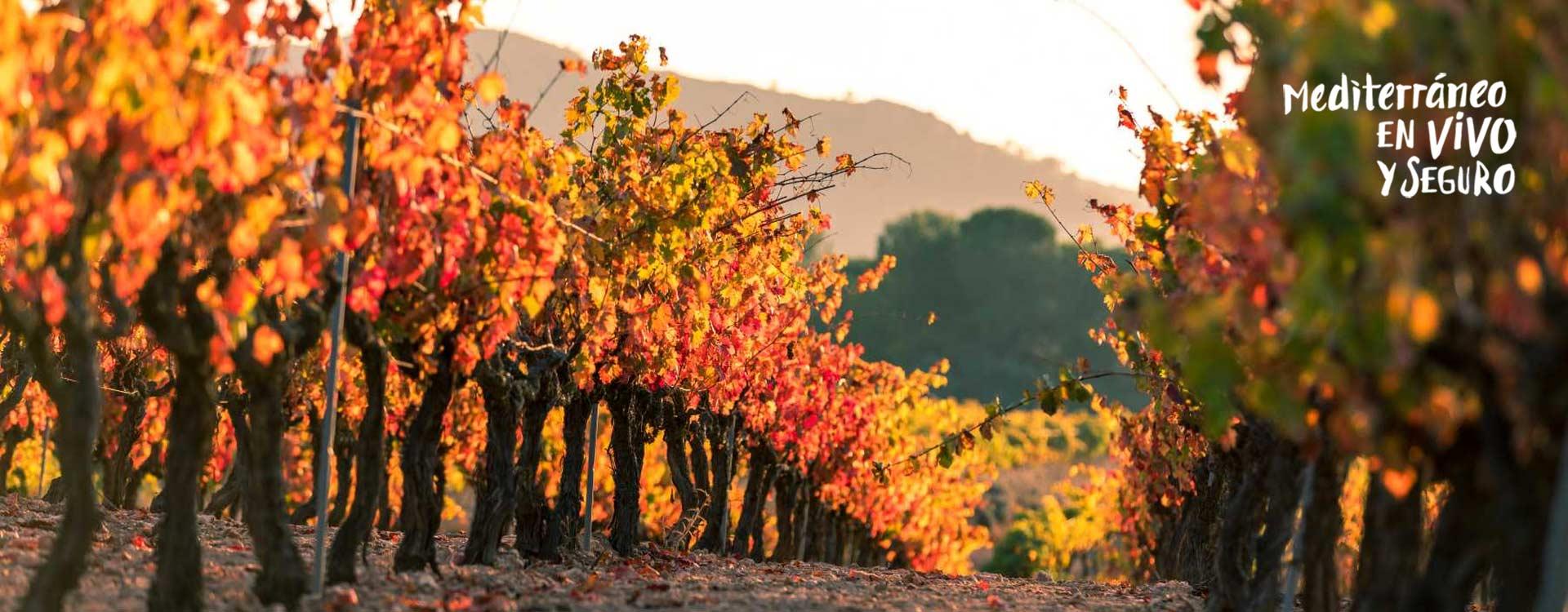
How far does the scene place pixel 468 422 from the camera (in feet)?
91.0

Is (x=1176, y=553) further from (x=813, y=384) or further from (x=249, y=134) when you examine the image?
(x=249, y=134)

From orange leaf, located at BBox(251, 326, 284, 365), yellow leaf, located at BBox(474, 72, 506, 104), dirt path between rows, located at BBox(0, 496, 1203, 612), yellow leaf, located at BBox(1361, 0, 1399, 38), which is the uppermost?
yellow leaf, located at BBox(474, 72, 506, 104)

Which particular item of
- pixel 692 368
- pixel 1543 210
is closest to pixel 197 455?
pixel 1543 210

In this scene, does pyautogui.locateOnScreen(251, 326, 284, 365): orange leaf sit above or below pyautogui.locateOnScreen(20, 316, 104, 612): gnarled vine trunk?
above

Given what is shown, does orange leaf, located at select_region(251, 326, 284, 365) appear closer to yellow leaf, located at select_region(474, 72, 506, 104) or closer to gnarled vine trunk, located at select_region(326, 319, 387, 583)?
yellow leaf, located at select_region(474, 72, 506, 104)

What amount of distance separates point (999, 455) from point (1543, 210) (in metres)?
54.3

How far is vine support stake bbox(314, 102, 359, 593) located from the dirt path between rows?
0.39m

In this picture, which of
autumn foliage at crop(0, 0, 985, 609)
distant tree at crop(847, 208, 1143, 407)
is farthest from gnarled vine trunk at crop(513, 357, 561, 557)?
distant tree at crop(847, 208, 1143, 407)

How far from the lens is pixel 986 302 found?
338 ft

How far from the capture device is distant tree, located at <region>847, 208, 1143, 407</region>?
3770 inches

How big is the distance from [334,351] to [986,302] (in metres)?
94.9

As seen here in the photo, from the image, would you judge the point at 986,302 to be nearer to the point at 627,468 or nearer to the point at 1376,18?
the point at 627,468

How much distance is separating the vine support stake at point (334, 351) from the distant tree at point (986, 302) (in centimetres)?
8319

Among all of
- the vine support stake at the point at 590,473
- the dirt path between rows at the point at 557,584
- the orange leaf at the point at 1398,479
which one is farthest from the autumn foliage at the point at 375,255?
the orange leaf at the point at 1398,479
